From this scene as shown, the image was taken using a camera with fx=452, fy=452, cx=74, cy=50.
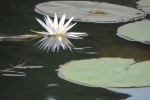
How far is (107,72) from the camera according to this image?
2.14 metres

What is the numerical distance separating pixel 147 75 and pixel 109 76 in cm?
18

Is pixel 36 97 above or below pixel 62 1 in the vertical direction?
below

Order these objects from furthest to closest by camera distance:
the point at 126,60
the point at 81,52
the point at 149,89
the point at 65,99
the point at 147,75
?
the point at 81,52 → the point at 126,60 → the point at 147,75 → the point at 149,89 → the point at 65,99

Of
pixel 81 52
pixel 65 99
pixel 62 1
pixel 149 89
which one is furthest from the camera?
pixel 62 1

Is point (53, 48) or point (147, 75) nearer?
point (147, 75)

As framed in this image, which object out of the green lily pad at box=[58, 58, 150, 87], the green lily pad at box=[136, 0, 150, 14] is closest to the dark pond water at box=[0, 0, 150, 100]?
the green lily pad at box=[58, 58, 150, 87]

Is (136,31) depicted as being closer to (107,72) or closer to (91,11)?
(91,11)

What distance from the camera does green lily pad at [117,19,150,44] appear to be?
9.30 feet

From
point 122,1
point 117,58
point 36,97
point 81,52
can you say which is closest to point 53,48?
point 81,52

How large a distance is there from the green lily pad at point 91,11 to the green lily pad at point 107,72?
1028 millimetres

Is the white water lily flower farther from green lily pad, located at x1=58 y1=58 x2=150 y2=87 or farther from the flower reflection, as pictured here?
green lily pad, located at x1=58 y1=58 x2=150 y2=87

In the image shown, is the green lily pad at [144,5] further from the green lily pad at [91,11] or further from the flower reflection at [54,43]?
the flower reflection at [54,43]

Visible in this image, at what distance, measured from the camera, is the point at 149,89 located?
6.53 ft

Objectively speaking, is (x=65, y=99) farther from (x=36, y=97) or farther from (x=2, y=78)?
(x=2, y=78)
